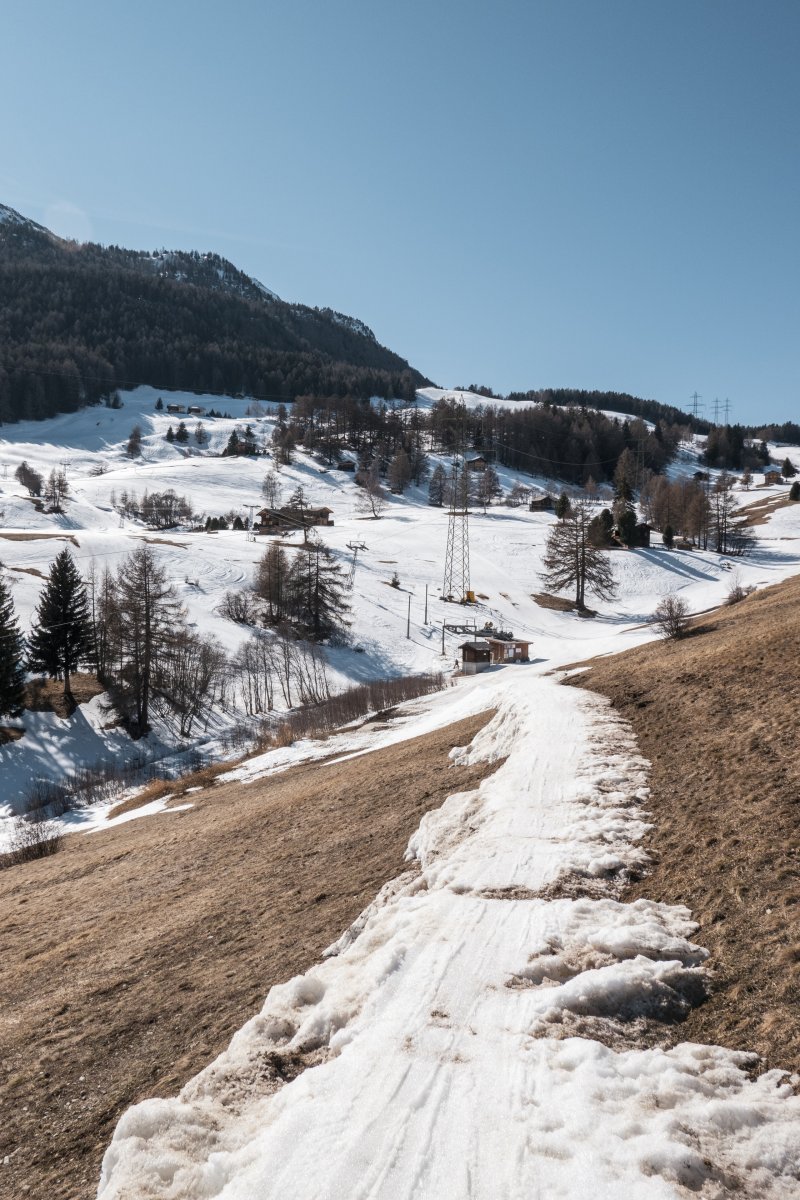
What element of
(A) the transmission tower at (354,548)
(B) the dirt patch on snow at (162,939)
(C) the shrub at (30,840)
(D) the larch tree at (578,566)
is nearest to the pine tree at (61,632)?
(C) the shrub at (30,840)

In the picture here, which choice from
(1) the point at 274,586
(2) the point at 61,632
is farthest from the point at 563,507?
(2) the point at 61,632

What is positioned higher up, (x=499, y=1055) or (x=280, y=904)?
(x=499, y=1055)

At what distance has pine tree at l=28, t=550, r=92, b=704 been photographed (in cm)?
3875

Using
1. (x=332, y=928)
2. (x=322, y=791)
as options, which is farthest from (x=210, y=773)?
(x=332, y=928)

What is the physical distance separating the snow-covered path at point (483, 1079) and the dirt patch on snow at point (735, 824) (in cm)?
26

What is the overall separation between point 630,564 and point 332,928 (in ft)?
246

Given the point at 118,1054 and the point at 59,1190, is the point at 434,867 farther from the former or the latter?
the point at 59,1190

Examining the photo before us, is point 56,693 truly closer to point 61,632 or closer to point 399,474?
point 61,632

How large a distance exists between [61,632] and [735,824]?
1640 inches

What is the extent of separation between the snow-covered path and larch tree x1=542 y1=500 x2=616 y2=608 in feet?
197

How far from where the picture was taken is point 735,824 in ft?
20.7

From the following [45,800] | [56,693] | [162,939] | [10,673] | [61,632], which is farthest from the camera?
[61,632]

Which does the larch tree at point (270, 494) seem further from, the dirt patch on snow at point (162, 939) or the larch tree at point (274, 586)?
the dirt patch on snow at point (162, 939)

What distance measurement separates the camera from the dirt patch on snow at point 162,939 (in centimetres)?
465
